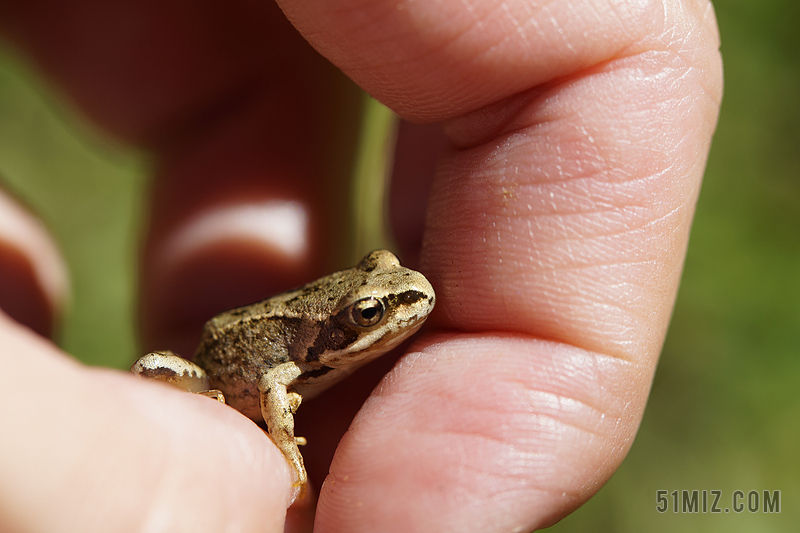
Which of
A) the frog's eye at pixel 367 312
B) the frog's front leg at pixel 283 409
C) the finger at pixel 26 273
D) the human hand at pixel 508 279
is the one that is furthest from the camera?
the finger at pixel 26 273

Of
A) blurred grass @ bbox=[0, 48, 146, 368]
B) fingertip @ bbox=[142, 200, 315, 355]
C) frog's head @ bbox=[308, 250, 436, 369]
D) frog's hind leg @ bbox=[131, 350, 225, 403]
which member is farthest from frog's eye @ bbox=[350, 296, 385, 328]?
blurred grass @ bbox=[0, 48, 146, 368]

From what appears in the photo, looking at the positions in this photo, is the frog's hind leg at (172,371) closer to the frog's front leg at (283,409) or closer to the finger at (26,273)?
the frog's front leg at (283,409)

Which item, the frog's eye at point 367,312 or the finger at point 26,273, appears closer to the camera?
the frog's eye at point 367,312

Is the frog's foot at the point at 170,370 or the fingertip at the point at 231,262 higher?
the fingertip at the point at 231,262

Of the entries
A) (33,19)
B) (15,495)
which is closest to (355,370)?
(15,495)

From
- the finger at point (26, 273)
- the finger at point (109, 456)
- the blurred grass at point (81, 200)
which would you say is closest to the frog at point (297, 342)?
the finger at point (109, 456)

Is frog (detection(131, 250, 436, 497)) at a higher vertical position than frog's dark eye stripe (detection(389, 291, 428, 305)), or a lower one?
lower

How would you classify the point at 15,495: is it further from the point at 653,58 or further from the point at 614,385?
the point at 653,58

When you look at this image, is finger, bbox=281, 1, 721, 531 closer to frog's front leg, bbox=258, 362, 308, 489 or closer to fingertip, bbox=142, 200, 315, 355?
frog's front leg, bbox=258, 362, 308, 489
